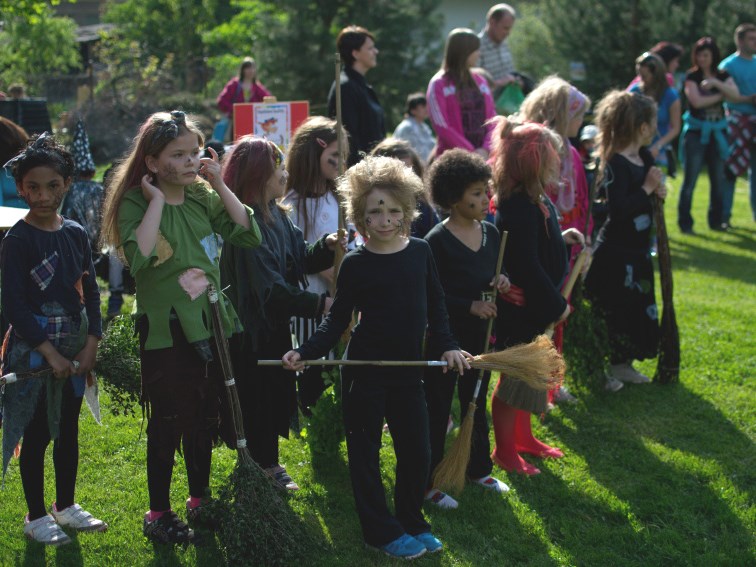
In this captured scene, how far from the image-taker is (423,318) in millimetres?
3826

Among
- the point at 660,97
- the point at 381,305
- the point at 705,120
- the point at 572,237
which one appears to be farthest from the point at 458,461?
the point at 705,120

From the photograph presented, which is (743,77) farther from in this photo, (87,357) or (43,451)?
(43,451)

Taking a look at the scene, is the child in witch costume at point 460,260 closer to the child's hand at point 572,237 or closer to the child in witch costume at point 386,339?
the child in witch costume at point 386,339

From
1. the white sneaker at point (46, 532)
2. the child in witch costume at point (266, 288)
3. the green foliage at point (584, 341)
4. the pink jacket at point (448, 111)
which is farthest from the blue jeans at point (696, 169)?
the white sneaker at point (46, 532)

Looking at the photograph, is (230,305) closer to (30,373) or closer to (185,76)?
(30,373)

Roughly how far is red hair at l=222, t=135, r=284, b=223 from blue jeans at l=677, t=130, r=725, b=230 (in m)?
8.25

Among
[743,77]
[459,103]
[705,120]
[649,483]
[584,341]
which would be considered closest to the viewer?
[649,483]

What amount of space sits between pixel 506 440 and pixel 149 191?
2.42m

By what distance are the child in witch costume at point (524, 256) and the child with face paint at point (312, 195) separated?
2.99 ft

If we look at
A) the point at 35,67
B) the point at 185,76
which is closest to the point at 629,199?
the point at 185,76

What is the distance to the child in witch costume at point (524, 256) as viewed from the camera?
466cm

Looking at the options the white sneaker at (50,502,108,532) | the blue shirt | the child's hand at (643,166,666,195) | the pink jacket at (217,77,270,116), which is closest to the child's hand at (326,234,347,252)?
the white sneaker at (50,502,108,532)

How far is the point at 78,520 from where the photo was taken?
409 cm

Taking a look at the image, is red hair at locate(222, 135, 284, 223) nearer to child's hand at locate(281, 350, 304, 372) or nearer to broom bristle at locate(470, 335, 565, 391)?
child's hand at locate(281, 350, 304, 372)
